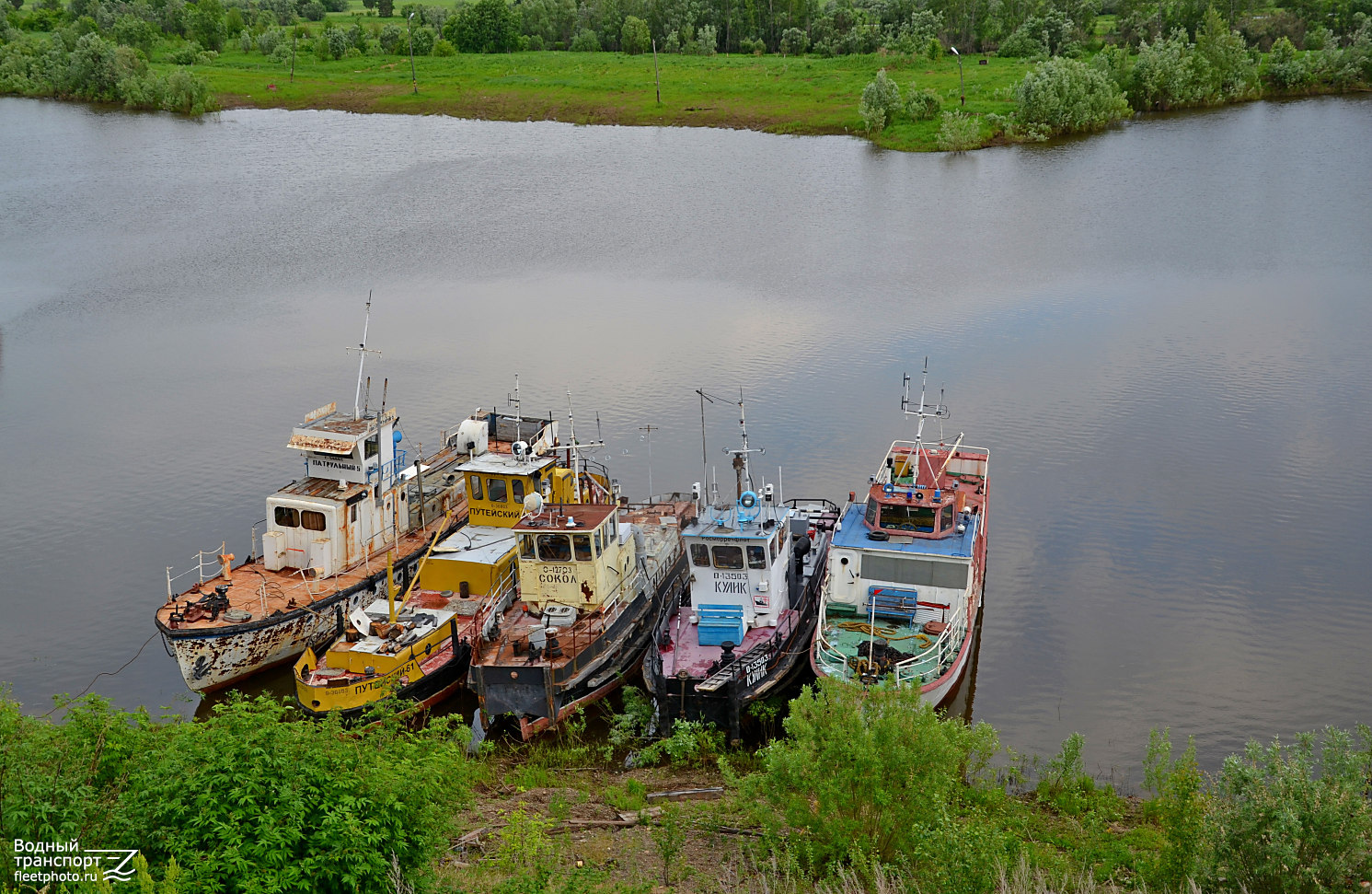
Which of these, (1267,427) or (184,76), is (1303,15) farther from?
(184,76)

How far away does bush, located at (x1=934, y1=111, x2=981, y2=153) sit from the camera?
84.5 meters

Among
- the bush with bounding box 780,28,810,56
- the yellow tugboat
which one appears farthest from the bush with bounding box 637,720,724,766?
the bush with bounding box 780,28,810,56

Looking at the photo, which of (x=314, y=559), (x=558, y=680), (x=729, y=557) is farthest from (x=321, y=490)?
(x=729, y=557)

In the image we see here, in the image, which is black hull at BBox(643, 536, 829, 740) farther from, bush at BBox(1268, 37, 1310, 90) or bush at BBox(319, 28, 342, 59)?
bush at BBox(319, 28, 342, 59)

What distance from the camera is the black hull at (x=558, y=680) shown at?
25.5m

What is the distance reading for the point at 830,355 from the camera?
47.8 meters

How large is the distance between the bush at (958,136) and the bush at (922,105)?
4.66 m

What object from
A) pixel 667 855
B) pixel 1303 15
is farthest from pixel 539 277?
pixel 1303 15

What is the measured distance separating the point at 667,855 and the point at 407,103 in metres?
106

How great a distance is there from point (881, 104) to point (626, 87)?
96.3 ft

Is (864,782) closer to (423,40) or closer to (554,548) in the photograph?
(554,548)

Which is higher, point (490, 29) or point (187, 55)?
point (490, 29)

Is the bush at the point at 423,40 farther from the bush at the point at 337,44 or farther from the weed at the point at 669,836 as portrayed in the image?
the weed at the point at 669,836

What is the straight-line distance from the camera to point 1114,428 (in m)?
41.3
